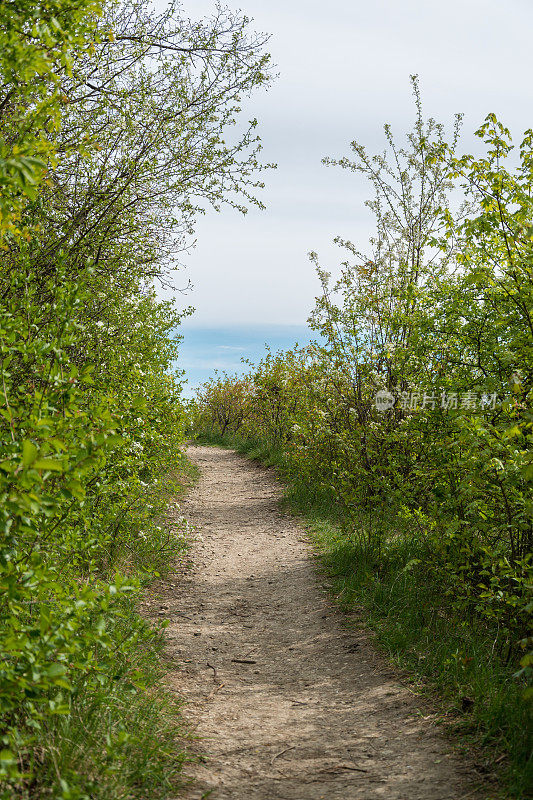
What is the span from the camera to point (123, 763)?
3.12 m

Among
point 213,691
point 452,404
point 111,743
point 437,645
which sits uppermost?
point 452,404

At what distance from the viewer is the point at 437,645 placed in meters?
4.74

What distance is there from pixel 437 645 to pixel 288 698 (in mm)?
1220

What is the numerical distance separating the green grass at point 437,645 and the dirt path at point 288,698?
0.17m

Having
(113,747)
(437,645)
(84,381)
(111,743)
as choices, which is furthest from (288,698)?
(84,381)

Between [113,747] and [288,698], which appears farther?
[288,698]

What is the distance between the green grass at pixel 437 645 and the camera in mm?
3402

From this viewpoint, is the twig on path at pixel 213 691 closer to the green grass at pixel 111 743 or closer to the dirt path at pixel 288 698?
the dirt path at pixel 288 698

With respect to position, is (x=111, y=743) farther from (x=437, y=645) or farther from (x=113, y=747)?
(x=437, y=645)

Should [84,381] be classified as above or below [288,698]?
above

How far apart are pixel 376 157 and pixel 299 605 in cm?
586

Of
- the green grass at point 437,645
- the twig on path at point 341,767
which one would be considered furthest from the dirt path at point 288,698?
the green grass at point 437,645

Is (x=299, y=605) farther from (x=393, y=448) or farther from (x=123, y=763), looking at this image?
(x=123, y=763)

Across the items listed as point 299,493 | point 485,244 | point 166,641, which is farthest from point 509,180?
point 299,493
